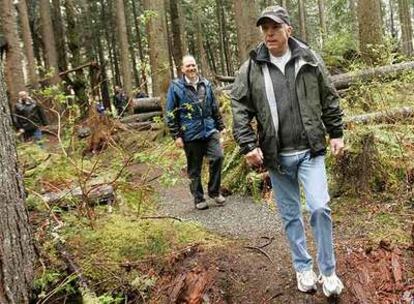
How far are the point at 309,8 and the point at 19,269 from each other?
5261 cm

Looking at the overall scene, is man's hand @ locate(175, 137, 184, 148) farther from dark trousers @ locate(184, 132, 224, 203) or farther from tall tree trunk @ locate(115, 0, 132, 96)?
tall tree trunk @ locate(115, 0, 132, 96)

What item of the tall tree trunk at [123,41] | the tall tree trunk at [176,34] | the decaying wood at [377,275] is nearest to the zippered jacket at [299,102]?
the decaying wood at [377,275]

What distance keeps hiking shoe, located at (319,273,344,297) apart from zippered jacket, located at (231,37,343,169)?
105cm

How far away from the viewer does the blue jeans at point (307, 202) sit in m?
4.16

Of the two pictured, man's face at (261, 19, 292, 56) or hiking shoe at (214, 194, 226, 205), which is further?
hiking shoe at (214, 194, 226, 205)

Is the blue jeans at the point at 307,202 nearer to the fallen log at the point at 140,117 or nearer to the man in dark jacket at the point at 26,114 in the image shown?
the man in dark jacket at the point at 26,114

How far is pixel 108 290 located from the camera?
4855mm

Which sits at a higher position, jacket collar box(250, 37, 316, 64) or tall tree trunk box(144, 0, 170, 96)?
tall tree trunk box(144, 0, 170, 96)

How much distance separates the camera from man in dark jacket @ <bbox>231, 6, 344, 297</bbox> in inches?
163

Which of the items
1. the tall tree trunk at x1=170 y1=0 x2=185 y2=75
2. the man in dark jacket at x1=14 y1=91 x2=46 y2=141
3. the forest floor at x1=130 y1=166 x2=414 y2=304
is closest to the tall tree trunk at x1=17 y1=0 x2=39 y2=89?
the man in dark jacket at x1=14 y1=91 x2=46 y2=141

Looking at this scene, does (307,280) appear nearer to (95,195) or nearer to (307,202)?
(307,202)

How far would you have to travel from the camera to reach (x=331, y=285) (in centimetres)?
431

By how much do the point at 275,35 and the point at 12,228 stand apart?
2603 mm

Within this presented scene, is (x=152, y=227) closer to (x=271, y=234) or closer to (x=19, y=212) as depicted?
(x=271, y=234)
